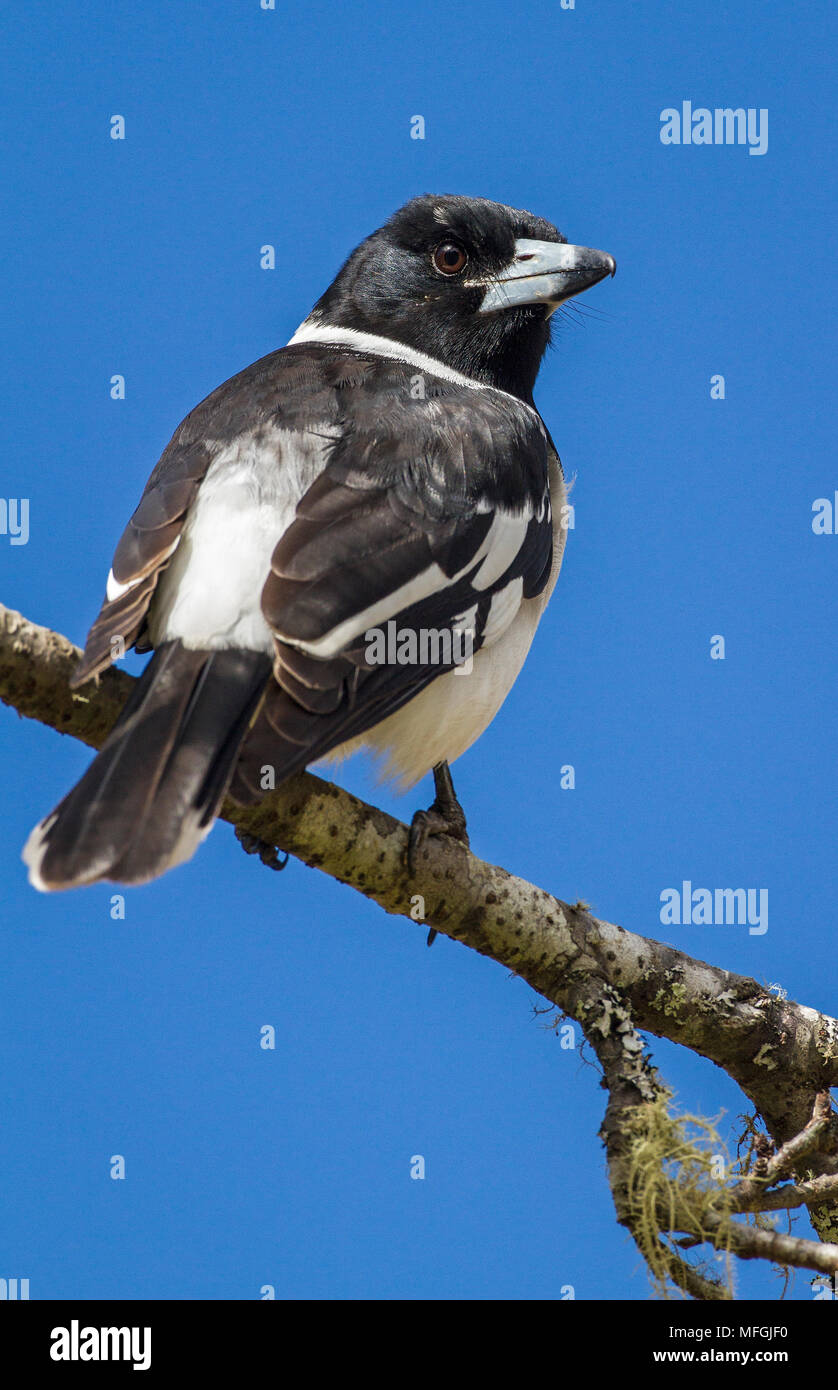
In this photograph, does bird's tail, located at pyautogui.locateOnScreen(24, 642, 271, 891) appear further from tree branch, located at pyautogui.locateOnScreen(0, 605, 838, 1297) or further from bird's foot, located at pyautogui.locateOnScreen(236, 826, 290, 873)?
bird's foot, located at pyautogui.locateOnScreen(236, 826, 290, 873)

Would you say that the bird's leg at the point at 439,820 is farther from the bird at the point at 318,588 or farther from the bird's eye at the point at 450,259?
the bird's eye at the point at 450,259

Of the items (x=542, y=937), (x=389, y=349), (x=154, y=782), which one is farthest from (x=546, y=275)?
(x=154, y=782)

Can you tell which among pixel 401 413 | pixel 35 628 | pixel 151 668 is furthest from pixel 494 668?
pixel 35 628

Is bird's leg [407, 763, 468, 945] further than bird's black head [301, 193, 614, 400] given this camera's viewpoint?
No

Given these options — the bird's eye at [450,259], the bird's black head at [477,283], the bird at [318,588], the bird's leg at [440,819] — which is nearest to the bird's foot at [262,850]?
the bird at [318,588]

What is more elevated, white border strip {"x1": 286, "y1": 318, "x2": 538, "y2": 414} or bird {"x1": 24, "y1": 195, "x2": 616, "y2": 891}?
white border strip {"x1": 286, "y1": 318, "x2": 538, "y2": 414}

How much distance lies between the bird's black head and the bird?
2cm

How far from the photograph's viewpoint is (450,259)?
531 cm

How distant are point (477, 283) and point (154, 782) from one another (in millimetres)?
2852

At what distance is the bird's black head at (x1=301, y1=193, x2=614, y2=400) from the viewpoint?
524 centimetres

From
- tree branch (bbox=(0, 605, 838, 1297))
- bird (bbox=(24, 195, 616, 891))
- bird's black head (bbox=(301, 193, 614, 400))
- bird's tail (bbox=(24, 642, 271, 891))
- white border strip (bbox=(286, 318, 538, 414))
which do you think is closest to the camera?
bird's tail (bbox=(24, 642, 271, 891))

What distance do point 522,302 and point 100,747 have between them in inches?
104

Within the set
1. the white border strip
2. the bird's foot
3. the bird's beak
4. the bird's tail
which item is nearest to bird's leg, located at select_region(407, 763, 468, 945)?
the bird's foot

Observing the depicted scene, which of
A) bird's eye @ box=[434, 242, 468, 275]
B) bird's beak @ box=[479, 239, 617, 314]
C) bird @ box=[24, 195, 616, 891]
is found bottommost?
bird @ box=[24, 195, 616, 891]
